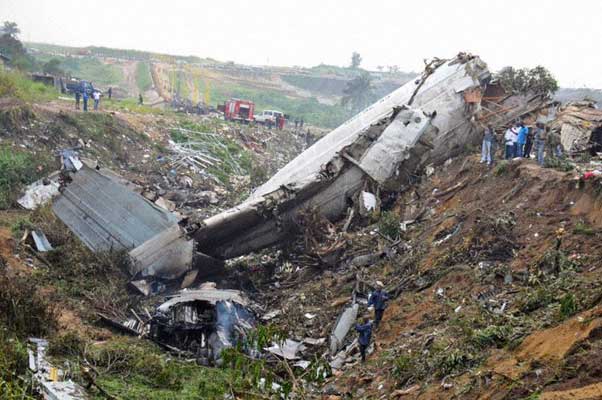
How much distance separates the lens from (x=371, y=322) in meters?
8.10

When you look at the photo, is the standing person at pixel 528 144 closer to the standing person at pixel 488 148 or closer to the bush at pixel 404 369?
the standing person at pixel 488 148

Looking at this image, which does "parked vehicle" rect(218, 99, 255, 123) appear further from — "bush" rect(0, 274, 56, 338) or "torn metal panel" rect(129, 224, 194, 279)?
"bush" rect(0, 274, 56, 338)

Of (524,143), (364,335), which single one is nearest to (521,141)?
(524,143)

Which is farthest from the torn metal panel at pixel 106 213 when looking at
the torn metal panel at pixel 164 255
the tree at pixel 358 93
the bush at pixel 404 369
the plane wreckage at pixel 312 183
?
the tree at pixel 358 93

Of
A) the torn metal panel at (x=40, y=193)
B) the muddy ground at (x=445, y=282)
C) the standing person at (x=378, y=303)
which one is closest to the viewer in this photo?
the muddy ground at (x=445, y=282)

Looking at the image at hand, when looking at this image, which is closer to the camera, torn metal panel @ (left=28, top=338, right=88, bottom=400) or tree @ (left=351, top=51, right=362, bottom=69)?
torn metal panel @ (left=28, top=338, right=88, bottom=400)

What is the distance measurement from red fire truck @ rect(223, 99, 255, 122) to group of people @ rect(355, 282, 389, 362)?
24.2 meters

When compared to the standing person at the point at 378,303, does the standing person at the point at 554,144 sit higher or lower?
higher

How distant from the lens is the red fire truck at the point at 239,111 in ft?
106

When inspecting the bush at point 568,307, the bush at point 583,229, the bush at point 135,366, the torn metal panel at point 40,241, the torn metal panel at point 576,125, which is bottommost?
the bush at point 135,366

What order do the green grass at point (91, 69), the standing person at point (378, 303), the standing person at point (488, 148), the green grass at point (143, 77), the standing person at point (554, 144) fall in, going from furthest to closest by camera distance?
the green grass at point (91, 69) → the green grass at point (143, 77) → the standing person at point (488, 148) → the standing person at point (554, 144) → the standing person at point (378, 303)

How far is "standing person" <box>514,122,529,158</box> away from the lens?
12.1 metres

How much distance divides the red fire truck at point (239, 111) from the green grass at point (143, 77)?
50.9ft

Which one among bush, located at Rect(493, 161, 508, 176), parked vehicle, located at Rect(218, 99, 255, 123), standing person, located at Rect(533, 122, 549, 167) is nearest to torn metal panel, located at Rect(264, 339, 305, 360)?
bush, located at Rect(493, 161, 508, 176)
